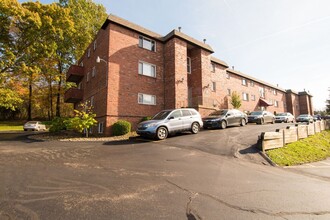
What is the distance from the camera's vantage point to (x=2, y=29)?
17.1m

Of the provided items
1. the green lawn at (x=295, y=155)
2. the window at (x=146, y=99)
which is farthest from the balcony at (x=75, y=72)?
the green lawn at (x=295, y=155)

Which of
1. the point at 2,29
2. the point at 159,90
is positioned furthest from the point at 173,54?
the point at 2,29

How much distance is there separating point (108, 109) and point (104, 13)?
24.9m

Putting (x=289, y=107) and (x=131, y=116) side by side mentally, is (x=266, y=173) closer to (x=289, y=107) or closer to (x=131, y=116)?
(x=131, y=116)

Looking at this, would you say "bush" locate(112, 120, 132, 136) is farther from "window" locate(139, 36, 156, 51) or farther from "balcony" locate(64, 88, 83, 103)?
"balcony" locate(64, 88, 83, 103)

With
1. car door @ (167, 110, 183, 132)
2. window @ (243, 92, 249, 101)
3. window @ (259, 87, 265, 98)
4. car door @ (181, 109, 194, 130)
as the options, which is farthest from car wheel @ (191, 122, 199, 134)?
window @ (259, 87, 265, 98)

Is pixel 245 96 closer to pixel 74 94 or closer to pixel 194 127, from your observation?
pixel 194 127

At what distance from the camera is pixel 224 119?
1503 centimetres

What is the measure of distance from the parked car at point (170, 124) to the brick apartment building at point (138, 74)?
4582 millimetres

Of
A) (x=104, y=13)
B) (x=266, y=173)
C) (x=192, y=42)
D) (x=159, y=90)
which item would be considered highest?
(x=104, y=13)

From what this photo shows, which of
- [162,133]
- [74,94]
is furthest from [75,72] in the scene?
[162,133]

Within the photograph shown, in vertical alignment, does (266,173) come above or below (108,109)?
below

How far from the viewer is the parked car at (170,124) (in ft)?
35.2

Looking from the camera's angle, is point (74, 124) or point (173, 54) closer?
point (74, 124)
